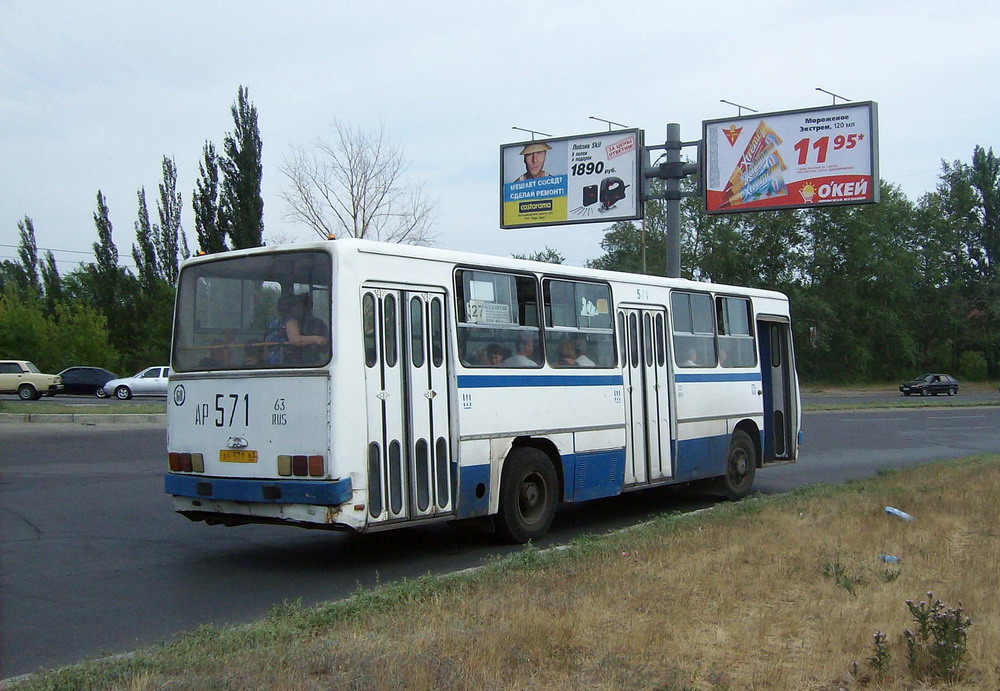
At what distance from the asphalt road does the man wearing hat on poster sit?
12.9 metres

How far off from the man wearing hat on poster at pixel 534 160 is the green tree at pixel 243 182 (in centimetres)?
1768

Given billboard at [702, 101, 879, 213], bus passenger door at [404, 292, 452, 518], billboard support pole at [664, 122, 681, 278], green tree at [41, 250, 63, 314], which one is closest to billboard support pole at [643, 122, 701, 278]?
billboard support pole at [664, 122, 681, 278]

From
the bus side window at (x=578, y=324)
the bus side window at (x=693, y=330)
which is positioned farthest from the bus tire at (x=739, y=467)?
the bus side window at (x=578, y=324)

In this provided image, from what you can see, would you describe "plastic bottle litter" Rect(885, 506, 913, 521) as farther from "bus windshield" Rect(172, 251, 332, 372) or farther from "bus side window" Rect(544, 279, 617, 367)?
"bus windshield" Rect(172, 251, 332, 372)

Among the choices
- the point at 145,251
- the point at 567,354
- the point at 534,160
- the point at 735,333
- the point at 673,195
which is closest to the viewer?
the point at 567,354

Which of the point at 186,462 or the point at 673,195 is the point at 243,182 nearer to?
the point at 673,195

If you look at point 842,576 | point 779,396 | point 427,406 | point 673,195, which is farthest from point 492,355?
point 673,195

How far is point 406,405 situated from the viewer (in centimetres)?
870

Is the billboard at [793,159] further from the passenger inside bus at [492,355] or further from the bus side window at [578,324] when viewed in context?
the passenger inside bus at [492,355]

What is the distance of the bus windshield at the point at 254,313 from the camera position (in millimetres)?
8367

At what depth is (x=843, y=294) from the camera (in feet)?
217

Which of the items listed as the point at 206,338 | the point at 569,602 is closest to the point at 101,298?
the point at 206,338

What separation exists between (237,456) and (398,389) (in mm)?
1445

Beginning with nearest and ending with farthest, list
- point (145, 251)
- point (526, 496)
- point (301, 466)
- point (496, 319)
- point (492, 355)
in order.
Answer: point (301, 466)
point (492, 355)
point (496, 319)
point (526, 496)
point (145, 251)
